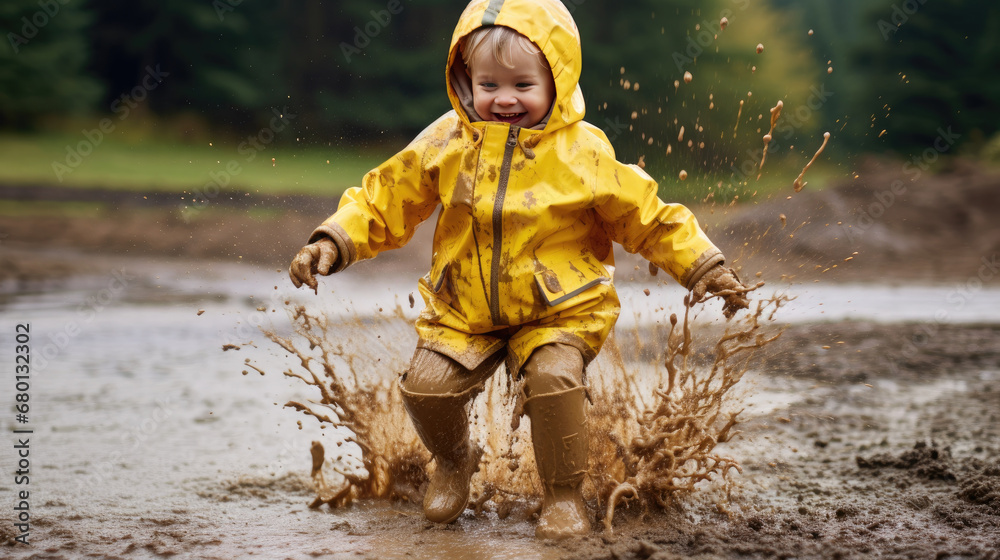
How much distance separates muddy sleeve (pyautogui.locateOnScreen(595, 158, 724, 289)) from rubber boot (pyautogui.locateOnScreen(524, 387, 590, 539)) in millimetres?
529

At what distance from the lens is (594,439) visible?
11.3ft

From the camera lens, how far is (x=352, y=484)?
348 cm

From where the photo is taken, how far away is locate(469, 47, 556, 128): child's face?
9.50 ft

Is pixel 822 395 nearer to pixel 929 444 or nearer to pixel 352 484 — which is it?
pixel 929 444

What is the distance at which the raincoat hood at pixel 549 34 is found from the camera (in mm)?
Answer: 2887

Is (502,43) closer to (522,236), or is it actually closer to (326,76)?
(522,236)

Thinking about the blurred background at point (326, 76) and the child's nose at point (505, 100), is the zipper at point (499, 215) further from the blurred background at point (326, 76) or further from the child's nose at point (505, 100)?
the blurred background at point (326, 76)

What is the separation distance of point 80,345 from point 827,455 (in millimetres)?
5150

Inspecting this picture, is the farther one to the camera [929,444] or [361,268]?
[361,268]

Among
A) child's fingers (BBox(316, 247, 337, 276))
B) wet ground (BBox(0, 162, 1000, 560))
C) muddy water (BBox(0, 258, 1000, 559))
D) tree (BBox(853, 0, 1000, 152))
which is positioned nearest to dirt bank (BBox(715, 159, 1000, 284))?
wet ground (BBox(0, 162, 1000, 560))

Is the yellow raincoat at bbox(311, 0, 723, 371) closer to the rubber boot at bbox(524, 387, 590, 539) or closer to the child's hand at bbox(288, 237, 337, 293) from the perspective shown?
the child's hand at bbox(288, 237, 337, 293)

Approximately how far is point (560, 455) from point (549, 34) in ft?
4.29

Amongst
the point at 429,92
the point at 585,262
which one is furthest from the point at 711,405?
the point at 429,92

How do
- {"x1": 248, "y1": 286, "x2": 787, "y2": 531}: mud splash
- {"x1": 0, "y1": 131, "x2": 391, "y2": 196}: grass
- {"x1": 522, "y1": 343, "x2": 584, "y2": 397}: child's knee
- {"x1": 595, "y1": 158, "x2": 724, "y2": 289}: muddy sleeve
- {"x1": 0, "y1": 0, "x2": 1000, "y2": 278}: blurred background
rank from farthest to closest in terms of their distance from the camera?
{"x1": 0, "y1": 0, "x2": 1000, "y2": 278}: blurred background → {"x1": 0, "y1": 131, "x2": 391, "y2": 196}: grass → {"x1": 248, "y1": 286, "x2": 787, "y2": 531}: mud splash → {"x1": 595, "y1": 158, "x2": 724, "y2": 289}: muddy sleeve → {"x1": 522, "y1": 343, "x2": 584, "y2": 397}: child's knee
